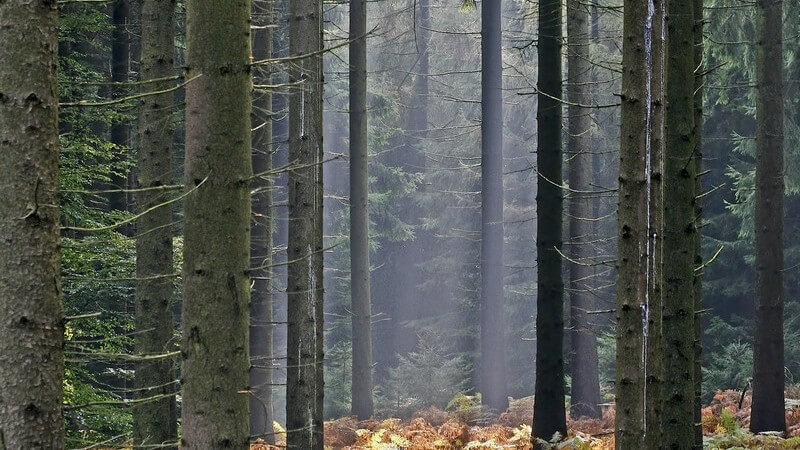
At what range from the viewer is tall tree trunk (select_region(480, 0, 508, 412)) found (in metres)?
21.8

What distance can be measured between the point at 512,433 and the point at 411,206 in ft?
85.9

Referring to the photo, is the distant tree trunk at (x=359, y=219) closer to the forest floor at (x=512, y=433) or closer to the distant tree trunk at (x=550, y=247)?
the forest floor at (x=512, y=433)

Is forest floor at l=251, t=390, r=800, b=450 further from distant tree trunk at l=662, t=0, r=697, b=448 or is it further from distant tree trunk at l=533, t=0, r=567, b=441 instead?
distant tree trunk at l=662, t=0, r=697, b=448

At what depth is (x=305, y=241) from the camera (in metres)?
11.0

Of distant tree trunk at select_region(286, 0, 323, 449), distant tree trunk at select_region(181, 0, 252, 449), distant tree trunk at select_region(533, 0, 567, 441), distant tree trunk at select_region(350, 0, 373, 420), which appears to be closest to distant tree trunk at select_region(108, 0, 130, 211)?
distant tree trunk at select_region(350, 0, 373, 420)

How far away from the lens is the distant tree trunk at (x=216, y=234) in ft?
18.5

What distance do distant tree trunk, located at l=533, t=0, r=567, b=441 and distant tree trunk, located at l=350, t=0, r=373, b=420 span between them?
768 cm

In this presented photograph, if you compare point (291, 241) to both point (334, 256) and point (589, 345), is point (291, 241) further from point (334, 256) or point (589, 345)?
point (334, 256)

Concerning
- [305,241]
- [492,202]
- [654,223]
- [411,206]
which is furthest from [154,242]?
[411,206]

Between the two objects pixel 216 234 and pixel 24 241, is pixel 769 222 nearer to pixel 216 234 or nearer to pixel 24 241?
pixel 216 234

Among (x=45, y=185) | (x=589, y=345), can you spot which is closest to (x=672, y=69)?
(x=45, y=185)

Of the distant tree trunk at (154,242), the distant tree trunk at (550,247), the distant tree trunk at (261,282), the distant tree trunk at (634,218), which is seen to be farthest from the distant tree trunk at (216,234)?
the distant tree trunk at (261,282)

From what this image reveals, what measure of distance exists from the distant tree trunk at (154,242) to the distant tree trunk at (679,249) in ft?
16.2

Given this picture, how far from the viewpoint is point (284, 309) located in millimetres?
38312
